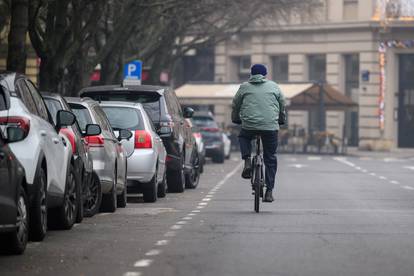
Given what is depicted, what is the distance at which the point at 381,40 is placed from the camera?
59.6 metres

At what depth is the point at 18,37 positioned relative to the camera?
2311 cm

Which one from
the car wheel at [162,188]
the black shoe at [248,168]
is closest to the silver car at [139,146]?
the car wheel at [162,188]

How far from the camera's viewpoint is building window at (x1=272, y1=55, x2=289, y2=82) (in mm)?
63906

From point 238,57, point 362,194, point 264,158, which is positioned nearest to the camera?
point 264,158

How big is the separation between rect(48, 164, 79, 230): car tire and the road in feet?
0.50

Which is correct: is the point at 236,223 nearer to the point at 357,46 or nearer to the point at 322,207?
the point at 322,207

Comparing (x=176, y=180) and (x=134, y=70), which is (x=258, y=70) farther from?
(x=134, y=70)

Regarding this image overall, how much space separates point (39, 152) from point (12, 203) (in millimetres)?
1546

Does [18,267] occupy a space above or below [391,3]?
below

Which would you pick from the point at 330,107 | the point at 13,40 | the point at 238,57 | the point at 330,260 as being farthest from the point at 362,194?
the point at 238,57

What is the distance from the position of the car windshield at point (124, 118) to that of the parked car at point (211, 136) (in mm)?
21711

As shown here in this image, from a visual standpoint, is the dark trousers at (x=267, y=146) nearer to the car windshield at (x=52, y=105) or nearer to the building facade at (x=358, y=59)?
the car windshield at (x=52, y=105)

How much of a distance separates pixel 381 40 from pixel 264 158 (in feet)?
143

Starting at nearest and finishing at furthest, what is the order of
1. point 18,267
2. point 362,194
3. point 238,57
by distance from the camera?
point 18,267, point 362,194, point 238,57
